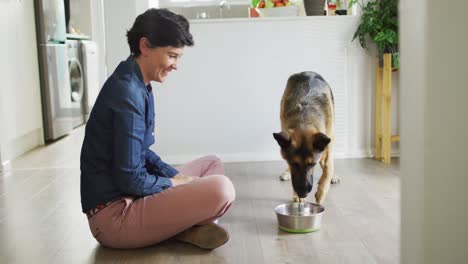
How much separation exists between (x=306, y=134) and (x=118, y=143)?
103 cm

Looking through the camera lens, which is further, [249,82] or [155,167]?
[249,82]

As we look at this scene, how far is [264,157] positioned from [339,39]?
103 cm

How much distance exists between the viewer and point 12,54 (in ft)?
16.4

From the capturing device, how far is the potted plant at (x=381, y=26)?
13.4ft

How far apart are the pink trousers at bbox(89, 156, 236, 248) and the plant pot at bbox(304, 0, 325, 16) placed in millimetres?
2426

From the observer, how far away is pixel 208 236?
253cm

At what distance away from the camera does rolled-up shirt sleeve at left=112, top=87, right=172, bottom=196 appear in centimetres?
235

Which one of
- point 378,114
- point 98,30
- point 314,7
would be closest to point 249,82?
point 314,7

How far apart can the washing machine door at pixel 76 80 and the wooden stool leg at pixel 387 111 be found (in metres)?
3.44

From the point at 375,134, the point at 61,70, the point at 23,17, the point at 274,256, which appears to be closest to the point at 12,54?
the point at 23,17

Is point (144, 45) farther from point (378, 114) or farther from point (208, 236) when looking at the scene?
point (378, 114)

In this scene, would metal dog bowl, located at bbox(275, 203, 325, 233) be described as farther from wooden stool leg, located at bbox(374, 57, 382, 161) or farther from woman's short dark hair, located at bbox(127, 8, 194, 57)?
wooden stool leg, located at bbox(374, 57, 382, 161)

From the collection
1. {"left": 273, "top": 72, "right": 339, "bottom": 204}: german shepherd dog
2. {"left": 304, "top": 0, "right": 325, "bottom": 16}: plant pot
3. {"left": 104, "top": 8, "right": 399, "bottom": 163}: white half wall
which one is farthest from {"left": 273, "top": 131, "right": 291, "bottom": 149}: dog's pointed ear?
{"left": 304, "top": 0, "right": 325, "bottom": 16}: plant pot

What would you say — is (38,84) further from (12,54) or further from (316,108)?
(316,108)
